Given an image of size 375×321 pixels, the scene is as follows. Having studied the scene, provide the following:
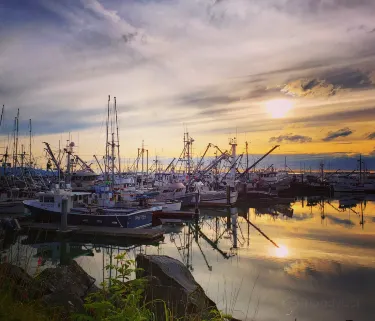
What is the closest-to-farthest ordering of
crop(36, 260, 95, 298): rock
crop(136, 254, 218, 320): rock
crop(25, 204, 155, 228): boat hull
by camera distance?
crop(136, 254, 218, 320): rock, crop(36, 260, 95, 298): rock, crop(25, 204, 155, 228): boat hull

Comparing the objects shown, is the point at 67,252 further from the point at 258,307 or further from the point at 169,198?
the point at 169,198

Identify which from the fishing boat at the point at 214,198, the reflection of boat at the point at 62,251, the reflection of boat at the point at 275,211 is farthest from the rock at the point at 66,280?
the fishing boat at the point at 214,198

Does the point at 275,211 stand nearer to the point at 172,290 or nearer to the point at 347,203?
the point at 347,203

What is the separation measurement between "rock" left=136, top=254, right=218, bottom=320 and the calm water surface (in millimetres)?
1564

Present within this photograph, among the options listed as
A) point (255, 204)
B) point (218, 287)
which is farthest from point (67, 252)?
point (255, 204)

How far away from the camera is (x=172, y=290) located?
9.08m

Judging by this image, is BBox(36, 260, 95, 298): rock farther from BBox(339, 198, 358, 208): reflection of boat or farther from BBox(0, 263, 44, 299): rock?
BBox(339, 198, 358, 208): reflection of boat

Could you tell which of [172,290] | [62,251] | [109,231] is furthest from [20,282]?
[109,231]

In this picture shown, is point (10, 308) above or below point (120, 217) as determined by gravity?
above

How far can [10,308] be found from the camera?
4750 millimetres

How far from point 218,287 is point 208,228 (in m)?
18.4

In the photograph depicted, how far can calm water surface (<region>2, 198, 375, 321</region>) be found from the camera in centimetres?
1388

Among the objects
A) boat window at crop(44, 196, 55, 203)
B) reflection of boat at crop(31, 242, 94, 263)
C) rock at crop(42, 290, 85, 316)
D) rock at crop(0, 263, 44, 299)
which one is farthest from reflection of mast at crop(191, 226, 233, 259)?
rock at crop(0, 263, 44, 299)

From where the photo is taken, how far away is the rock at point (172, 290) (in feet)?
28.1
